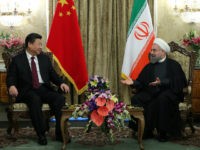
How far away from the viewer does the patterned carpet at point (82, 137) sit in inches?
188

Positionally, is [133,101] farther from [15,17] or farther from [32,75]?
Result: [15,17]

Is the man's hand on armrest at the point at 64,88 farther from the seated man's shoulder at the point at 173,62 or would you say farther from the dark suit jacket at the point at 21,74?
the seated man's shoulder at the point at 173,62

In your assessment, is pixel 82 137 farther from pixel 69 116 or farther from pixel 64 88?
pixel 69 116

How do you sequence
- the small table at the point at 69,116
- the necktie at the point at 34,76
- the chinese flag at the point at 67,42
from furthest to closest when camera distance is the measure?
the chinese flag at the point at 67,42, the necktie at the point at 34,76, the small table at the point at 69,116

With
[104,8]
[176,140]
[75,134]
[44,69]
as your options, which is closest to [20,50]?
[44,69]

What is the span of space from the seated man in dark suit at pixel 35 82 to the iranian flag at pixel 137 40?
1.49 meters

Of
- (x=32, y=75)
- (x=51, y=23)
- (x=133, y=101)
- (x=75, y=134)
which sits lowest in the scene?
(x=75, y=134)

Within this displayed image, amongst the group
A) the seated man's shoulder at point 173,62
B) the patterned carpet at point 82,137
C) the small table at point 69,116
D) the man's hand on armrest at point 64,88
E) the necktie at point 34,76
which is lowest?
the patterned carpet at point 82,137

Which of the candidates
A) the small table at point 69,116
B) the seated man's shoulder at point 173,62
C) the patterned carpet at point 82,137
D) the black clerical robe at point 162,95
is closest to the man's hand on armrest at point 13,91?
the patterned carpet at point 82,137

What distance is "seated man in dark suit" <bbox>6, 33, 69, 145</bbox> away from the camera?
185 inches

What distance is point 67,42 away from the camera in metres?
6.21

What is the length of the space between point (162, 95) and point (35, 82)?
61.6 inches

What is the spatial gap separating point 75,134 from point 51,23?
2.12 meters

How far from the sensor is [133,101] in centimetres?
505
